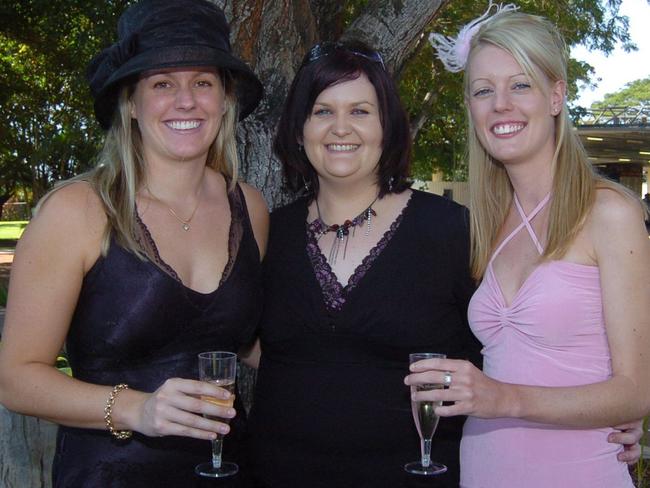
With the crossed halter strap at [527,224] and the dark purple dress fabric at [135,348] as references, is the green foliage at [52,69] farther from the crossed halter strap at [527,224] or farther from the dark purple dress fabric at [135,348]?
the crossed halter strap at [527,224]

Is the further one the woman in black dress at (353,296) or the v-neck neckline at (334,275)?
the v-neck neckline at (334,275)

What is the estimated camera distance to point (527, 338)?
2.62 meters

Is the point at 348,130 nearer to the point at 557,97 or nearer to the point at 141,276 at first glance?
the point at 557,97

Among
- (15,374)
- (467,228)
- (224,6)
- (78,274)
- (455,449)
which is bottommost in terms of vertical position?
(455,449)

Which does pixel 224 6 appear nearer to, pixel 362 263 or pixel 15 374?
pixel 362 263

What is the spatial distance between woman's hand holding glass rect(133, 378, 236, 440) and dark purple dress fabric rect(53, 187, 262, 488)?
1.17 ft

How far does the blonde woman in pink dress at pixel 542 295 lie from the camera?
2406mm

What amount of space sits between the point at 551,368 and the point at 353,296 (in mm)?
782

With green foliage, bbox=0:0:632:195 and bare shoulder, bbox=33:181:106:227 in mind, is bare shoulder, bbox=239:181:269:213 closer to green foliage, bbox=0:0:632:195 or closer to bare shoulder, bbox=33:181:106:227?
bare shoulder, bbox=33:181:106:227

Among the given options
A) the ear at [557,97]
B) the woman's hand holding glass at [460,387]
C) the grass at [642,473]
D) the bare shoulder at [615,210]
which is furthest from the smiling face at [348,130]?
the grass at [642,473]

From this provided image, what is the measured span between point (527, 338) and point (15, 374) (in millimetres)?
1703

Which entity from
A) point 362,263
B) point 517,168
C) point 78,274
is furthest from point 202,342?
point 517,168

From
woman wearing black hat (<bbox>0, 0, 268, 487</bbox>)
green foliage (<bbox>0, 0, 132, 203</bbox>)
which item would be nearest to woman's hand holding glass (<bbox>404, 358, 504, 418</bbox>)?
woman wearing black hat (<bbox>0, 0, 268, 487</bbox>)

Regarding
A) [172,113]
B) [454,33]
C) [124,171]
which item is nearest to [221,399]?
[124,171]
